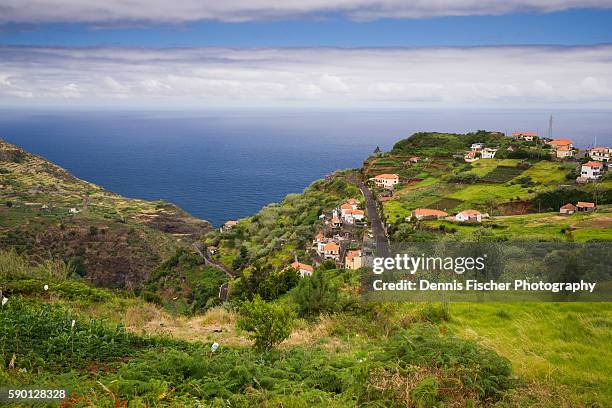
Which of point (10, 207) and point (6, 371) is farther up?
point (6, 371)

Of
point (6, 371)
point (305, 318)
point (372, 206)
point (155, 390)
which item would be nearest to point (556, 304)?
point (305, 318)

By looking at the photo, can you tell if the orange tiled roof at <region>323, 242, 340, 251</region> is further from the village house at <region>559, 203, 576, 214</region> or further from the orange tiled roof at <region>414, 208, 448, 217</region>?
the village house at <region>559, 203, 576, 214</region>

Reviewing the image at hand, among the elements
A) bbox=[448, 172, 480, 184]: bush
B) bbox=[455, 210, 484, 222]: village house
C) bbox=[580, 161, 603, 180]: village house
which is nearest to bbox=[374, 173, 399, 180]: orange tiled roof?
bbox=[448, 172, 480, 184]: bush

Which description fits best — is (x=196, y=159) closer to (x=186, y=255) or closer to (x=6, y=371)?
(x=186, y=255)

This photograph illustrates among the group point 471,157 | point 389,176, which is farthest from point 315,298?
point 471,157

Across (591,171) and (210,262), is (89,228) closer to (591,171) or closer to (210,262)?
(210,262)

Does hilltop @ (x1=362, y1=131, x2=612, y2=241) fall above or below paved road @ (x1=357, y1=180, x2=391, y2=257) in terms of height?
above
